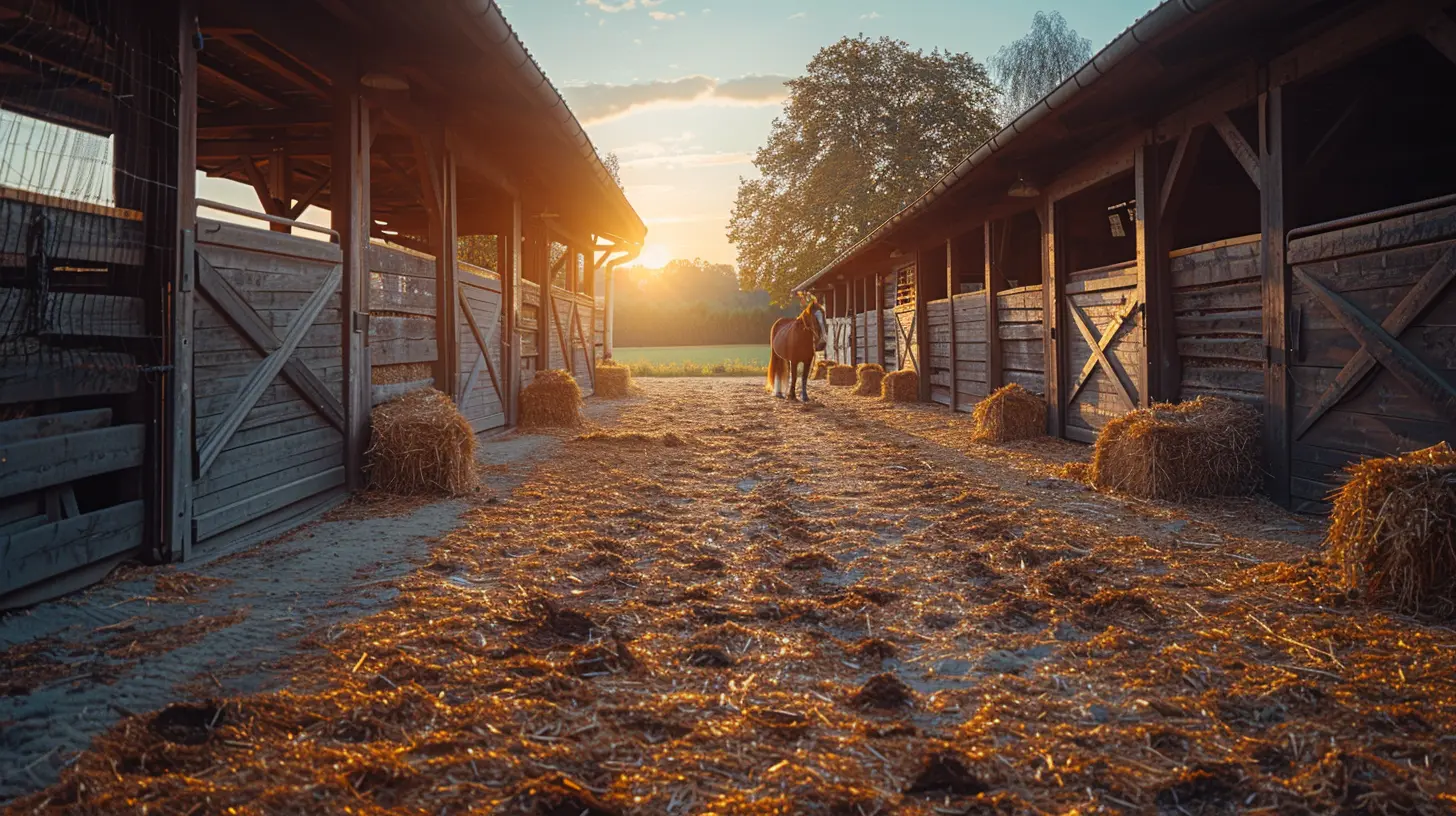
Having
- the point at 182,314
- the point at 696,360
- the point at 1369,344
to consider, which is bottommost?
the point at 1369,344

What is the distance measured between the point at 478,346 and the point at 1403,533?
733 cm

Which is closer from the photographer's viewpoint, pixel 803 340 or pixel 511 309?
pixel 511 309

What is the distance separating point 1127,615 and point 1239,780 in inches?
44.8

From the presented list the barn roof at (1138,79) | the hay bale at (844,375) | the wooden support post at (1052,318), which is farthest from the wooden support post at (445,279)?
the hay bale at (844,375)

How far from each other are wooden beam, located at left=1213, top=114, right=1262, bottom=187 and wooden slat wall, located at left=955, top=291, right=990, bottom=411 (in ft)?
16.4

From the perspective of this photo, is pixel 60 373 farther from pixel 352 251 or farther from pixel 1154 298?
Answer: pixel 1154 298

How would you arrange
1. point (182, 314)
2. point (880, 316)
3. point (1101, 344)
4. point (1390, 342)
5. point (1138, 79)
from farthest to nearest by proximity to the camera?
point (880, 316)
point (1101, 344)
point (1138, 79)
point (1390, 342)
point (182, 314)

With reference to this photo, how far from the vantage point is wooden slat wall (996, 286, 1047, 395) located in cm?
878

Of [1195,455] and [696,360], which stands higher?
[696,360]

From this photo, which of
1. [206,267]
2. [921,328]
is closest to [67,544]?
[206,267]

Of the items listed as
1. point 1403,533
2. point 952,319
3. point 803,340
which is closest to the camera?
point 1403,533

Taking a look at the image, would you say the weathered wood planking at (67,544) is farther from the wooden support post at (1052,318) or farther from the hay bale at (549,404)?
the wooden support post at (1052,318)

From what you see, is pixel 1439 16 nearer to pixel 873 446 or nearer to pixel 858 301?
pixel 873 446

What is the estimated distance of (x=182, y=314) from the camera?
11.3 feet
